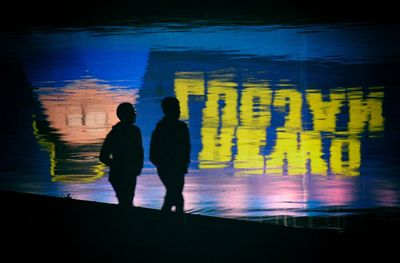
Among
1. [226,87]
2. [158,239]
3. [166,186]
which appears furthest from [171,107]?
[226,87]

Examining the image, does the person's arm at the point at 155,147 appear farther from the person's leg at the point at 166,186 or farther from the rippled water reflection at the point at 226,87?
the rippled water reflection at the point at 226,87

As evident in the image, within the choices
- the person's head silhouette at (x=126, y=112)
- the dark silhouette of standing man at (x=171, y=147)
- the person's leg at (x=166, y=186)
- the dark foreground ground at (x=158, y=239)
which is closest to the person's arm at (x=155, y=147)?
the dark silhouette of standing man at (x=171, y=147)

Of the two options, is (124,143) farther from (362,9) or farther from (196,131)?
(362,9)

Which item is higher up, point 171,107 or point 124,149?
point 171,107

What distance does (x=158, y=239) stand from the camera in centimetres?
648

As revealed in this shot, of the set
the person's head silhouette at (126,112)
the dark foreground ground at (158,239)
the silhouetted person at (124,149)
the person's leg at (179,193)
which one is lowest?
the dark foreground ground at (158,239)

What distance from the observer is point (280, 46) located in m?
12.3

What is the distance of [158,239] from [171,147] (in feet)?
3.55

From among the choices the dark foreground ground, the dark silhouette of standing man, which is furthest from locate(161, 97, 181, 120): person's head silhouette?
the dark foreground ground

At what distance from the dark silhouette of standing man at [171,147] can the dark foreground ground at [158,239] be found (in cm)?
37

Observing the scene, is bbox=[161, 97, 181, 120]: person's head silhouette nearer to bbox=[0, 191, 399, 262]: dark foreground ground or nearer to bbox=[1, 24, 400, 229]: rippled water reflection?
bbox=[0, 191, 399, 262]: dark foreground ground

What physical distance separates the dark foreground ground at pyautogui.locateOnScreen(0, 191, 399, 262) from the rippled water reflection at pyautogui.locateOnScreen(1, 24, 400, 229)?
13.1 feet

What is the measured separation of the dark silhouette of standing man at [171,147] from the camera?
23.7 feet

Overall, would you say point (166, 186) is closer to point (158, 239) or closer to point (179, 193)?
point (179, 193)
